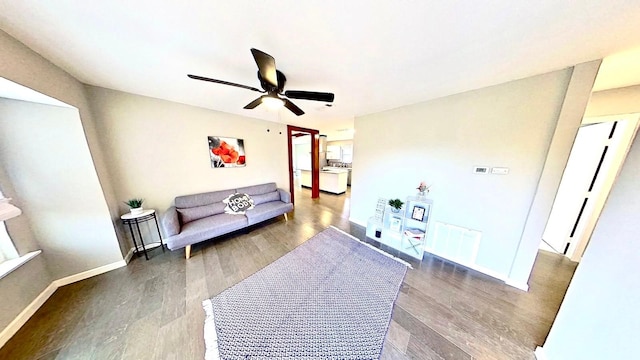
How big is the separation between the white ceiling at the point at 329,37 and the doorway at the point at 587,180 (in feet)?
5.06

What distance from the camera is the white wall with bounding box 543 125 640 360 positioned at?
2.58 ft

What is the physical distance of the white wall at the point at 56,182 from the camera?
1.54 metres

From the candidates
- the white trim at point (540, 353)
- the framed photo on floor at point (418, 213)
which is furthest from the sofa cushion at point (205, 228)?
the white trim at point (540, 353)

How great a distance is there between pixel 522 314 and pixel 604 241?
1.09m

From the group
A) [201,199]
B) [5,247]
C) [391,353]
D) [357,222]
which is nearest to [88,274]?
[5,247]

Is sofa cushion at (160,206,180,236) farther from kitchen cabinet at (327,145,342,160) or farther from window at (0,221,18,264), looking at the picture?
kitchen cabinet at (327,145,342,160)

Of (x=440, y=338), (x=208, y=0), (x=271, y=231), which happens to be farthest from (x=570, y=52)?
(x=271, y=231)

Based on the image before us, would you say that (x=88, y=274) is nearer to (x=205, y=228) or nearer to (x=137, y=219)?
(x=137, y=219)

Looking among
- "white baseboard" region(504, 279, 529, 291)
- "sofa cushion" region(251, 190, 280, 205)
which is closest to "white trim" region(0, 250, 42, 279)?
"sofa cushion" region(251, 190, 280, 205)

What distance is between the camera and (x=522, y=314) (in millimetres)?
1528

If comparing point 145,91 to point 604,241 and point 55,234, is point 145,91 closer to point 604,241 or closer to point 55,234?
point 55,234

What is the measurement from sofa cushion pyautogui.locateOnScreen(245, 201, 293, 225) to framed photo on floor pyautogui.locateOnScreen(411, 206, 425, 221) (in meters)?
2.24

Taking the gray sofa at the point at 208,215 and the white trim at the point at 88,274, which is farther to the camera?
the gray sofa at the point at 208,215

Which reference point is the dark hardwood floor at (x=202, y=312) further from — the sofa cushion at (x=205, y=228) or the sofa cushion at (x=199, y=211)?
the sofa cushion at (x=199, y=211)
